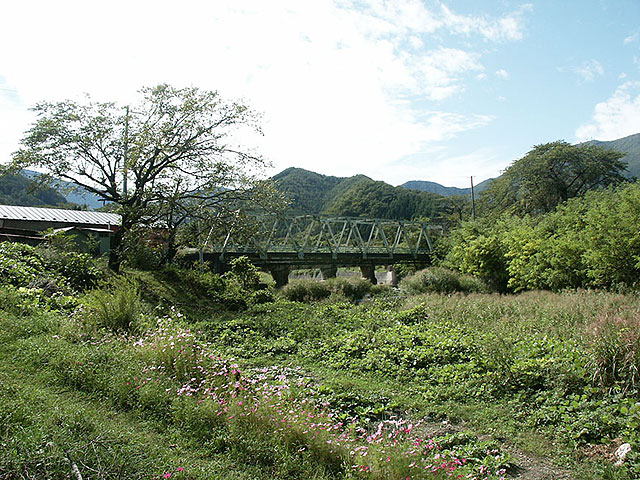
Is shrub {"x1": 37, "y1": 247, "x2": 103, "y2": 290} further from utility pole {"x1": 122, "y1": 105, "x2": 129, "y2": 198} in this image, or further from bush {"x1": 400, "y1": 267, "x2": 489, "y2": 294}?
bush {"x1": 400, "y1": 267, "x2": 489, "y2": 294}

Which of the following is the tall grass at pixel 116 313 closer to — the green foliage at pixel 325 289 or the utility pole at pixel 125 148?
the utility pole at pixel 125 148

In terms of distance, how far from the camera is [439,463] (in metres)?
3.53

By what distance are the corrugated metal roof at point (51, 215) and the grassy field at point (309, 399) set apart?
16478mm

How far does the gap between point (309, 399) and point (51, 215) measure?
79.0ft

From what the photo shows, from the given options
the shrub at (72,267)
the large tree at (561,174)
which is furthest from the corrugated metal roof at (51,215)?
the large tree at (561,174)

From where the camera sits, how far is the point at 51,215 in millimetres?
23859

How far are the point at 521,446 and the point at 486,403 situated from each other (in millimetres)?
1065

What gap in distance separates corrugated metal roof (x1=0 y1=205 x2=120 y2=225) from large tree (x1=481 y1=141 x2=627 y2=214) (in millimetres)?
32735

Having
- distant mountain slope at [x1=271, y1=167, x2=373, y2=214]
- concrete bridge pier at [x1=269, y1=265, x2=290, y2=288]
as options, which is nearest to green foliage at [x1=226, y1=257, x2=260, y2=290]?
concrete bridge pier at [x1=269, y1=265, x2=290, y2=288]

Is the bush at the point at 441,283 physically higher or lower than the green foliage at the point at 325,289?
higher

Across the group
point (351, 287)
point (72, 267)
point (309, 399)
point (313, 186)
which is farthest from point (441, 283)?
point (313, 186)

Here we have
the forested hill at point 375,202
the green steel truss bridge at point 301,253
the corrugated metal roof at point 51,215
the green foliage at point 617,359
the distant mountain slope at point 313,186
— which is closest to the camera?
the green foliage at point 617,359

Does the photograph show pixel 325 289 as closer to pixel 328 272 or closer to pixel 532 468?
pixel 328 272

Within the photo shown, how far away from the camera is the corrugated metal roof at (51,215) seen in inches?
877
